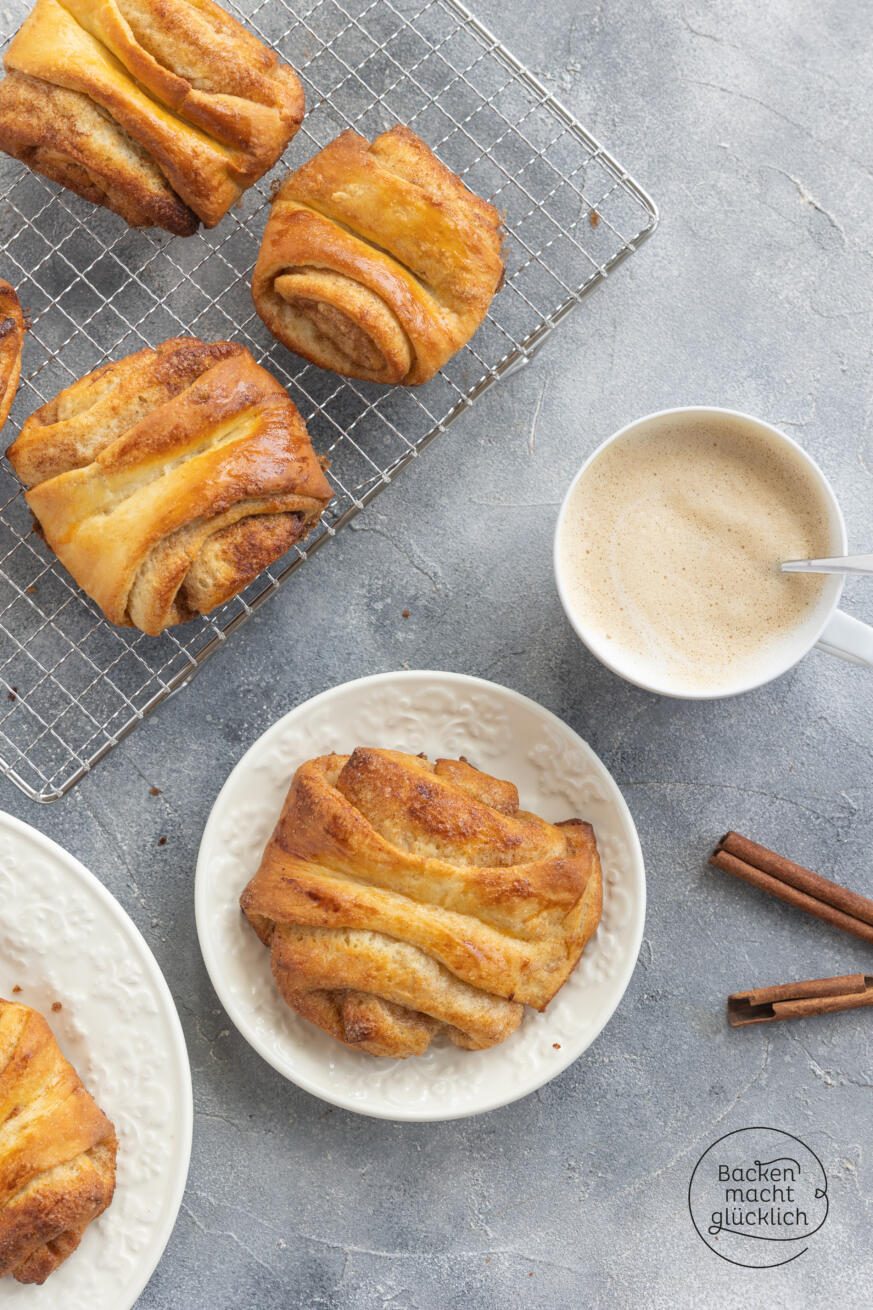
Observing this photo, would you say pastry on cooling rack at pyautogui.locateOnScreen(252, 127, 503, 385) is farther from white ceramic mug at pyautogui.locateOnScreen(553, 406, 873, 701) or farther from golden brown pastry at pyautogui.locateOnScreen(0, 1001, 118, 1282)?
golden brown pastry at pyautogui.locateOnScreen(0, 1001, 118, 1282)

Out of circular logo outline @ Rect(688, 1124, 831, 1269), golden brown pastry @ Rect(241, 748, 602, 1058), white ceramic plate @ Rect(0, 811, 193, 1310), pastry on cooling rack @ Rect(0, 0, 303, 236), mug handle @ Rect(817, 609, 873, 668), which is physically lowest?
white ceramic plate @ Rect(0, 811, 193, 1310)

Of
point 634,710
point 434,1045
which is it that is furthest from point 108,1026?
point 634,710

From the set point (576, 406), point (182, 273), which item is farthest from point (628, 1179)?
point (182, 273)

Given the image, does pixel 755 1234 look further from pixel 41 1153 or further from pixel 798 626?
pixel 41 1153

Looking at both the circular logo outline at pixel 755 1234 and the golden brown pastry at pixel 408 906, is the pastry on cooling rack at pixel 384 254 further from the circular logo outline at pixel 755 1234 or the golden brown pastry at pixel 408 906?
the circular logo outline at pixel 755 1234

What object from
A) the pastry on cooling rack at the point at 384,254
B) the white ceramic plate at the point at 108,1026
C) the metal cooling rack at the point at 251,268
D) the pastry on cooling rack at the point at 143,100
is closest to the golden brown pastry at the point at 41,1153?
the white ceramic plate at the point at 108,1026

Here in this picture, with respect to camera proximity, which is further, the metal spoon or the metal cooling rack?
the metal cooling rack

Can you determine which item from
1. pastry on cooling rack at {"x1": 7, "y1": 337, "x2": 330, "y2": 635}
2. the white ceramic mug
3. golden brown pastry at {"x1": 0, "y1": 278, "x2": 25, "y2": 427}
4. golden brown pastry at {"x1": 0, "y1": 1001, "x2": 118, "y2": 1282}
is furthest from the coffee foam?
golden brown pastry at {"x1": 0, "y1": 1001, "x2": 118, "y2": 1282}
